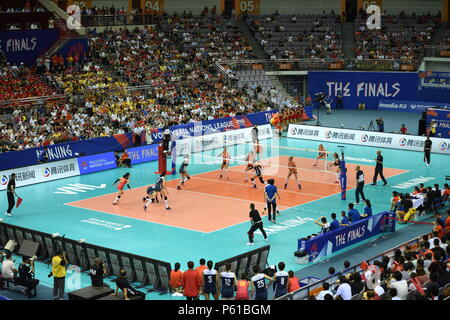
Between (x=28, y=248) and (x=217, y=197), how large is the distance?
1165 centimetres

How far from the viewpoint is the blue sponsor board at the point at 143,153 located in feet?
137

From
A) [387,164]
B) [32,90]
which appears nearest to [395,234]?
[387,164]

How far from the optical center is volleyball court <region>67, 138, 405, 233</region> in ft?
100

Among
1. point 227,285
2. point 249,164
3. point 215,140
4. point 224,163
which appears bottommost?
point 227,285

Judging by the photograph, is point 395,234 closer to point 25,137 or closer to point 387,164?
point 387,164

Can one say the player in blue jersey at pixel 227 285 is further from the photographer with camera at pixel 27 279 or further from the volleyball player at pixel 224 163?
the volleyball player at pixel 224 163

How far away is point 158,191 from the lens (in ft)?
105

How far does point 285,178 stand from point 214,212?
24.9ft

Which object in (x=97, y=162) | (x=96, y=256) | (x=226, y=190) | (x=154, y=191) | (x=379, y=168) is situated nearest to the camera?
(x=96, y=256)

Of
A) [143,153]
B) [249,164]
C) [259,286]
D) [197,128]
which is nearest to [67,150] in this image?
[143,153]

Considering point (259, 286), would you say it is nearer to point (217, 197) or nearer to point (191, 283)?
point (191, 283)

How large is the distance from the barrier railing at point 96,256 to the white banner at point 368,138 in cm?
2648

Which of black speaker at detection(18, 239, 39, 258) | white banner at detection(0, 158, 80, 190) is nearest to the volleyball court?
white banner at detection(0, 158, 80, 190)
